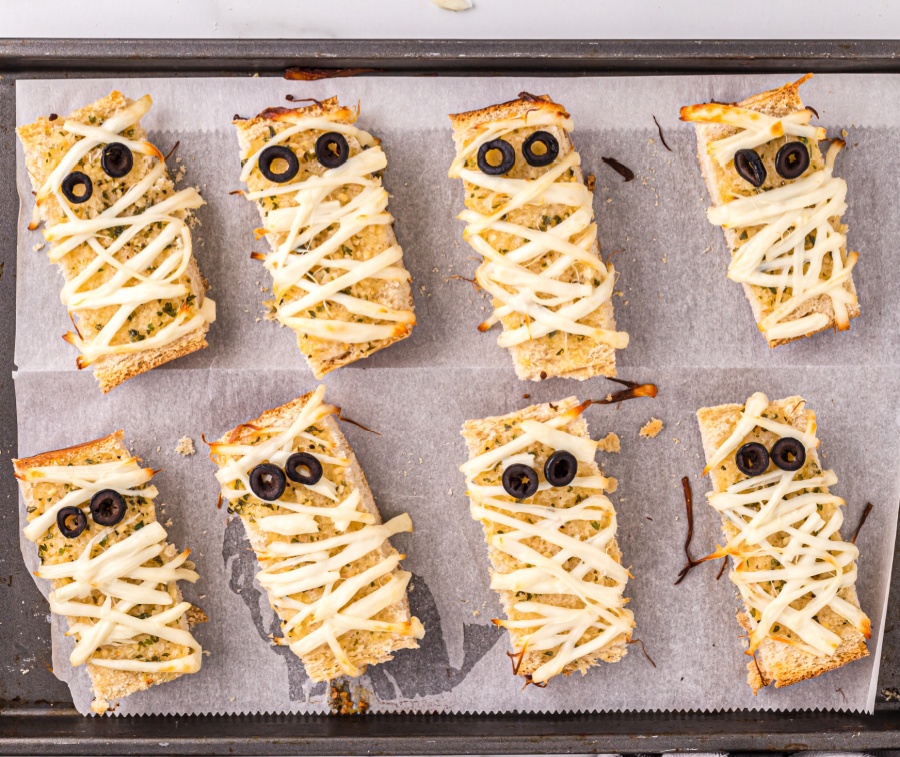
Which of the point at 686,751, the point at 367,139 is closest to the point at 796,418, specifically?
the point at 686,751

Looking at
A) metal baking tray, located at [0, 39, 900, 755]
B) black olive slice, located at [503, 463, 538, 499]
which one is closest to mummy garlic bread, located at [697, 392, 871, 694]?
metal baking tray, located at [0, 39, 900, 755]

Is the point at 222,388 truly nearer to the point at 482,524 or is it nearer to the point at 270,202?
the point at 270,202

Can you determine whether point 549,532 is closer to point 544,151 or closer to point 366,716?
point 366,716

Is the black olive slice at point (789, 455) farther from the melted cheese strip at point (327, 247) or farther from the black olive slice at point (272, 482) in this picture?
the black olive slice at point (272, 482)

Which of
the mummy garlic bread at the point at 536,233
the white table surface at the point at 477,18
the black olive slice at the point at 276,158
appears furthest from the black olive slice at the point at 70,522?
the white table surface at the point at 477,18

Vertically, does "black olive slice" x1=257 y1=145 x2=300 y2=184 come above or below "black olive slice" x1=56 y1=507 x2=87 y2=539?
above

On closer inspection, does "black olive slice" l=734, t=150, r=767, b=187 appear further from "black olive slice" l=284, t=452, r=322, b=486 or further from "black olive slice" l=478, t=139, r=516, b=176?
"black olive slice" l=284, t=452, r=322, b=486
